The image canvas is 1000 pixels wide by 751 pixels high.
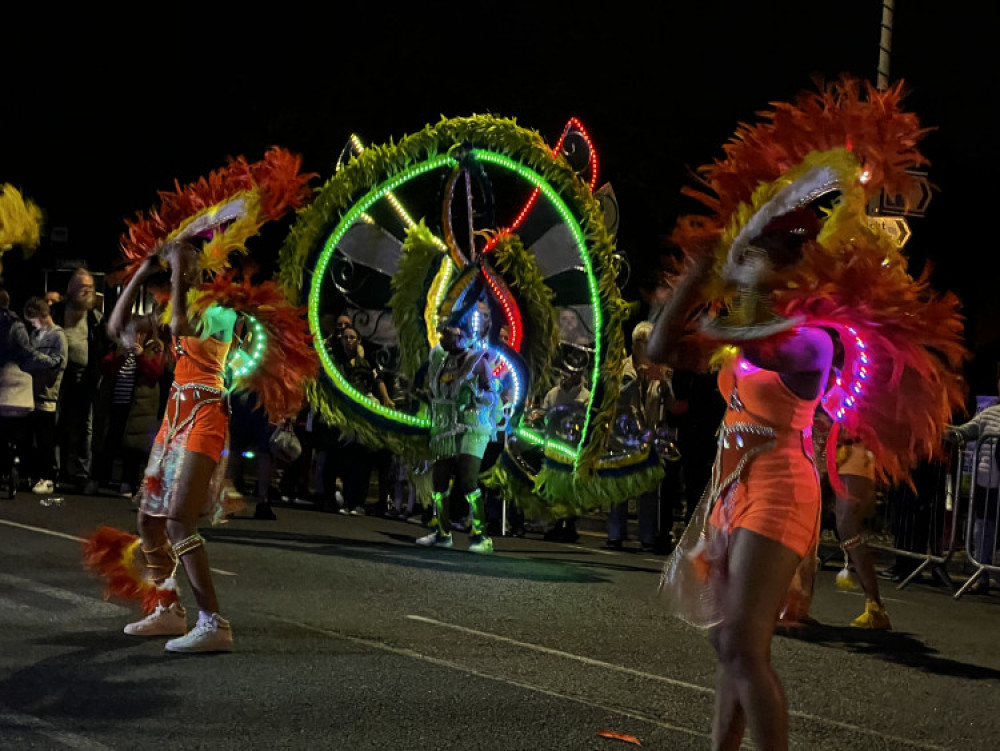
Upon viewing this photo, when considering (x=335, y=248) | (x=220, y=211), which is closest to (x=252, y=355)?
(x=220, y=211)

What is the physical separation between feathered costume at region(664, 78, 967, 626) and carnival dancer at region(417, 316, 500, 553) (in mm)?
6154

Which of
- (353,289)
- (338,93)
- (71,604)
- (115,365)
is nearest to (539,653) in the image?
(71,604)

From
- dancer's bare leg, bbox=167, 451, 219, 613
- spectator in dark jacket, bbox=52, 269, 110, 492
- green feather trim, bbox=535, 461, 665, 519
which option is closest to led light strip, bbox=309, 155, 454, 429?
green feather trim, bbox=535, 461, 665, 519

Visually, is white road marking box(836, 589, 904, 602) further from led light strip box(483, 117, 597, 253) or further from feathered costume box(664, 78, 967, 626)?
feathered costume box(664, 78, 967, 626)

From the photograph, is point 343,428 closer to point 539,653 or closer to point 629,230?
point 539,653

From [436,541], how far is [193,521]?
200 inches

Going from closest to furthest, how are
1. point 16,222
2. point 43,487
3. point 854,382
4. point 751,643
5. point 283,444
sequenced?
point 751,643, point 854,382, point 16,222, point 283,444, point 43,487

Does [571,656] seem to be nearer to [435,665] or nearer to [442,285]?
[435,665]

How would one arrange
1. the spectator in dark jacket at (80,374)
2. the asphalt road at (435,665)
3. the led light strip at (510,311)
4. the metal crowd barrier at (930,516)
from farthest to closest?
1. the spectator in dark jacket at (80,374)
2. the led light strip at (510,311)
3. the metal crowd barrier at (930,516)
4. the asphalt road at (435,665)

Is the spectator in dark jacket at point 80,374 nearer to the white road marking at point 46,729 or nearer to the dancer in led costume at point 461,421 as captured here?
the dancer in led costume at point 461,421

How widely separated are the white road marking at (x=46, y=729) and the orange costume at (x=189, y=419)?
5.06ft

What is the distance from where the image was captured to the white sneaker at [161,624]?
21.9 feet

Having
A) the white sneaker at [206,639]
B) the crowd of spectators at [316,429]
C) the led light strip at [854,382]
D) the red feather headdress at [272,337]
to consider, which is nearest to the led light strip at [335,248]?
the crowd of spectators at [316,429]

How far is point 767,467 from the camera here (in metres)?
4.38
